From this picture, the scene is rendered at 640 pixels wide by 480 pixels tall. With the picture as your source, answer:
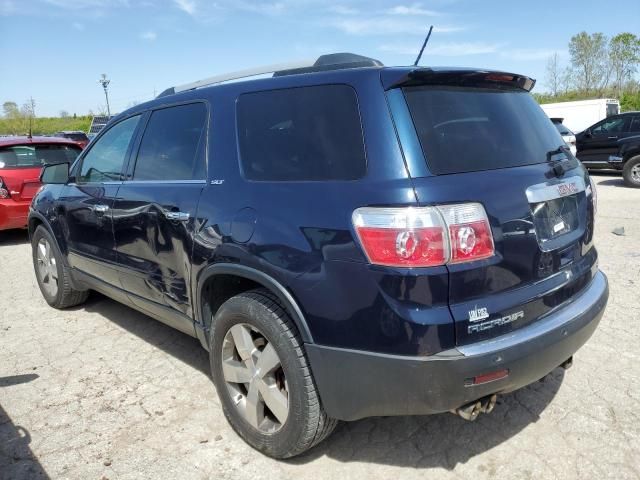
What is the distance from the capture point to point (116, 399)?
10.8 feet

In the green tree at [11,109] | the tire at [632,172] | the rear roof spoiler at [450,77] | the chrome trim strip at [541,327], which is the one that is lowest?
the tire at [632,172]

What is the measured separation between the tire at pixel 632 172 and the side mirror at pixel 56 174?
11.6 m

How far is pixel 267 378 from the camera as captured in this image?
2561 millimetres

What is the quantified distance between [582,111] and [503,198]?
20.7m

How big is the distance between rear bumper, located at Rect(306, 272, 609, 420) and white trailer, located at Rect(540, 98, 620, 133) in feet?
64.2

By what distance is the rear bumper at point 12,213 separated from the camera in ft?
24.6

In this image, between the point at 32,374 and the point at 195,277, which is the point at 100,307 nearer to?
the point at 32,374

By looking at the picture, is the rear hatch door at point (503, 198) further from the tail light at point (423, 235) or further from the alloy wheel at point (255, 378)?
the alloy wheel at point (255, 378)

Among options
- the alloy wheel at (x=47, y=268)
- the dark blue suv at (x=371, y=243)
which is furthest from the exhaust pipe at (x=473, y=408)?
the alloy wheel at (x=47, y=268)

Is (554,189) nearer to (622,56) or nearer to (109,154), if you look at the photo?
(109,154)

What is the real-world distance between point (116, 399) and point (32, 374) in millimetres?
825

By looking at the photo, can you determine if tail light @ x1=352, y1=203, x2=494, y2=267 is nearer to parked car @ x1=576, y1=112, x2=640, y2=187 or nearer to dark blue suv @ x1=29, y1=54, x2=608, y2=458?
dark blue suv @ x1=29, y1=54, x2=608, y2=458

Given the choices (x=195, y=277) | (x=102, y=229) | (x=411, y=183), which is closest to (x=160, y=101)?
(x=102, y=229)

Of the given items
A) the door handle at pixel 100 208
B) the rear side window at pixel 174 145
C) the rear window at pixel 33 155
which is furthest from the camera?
the rear window at pixel 33 155
